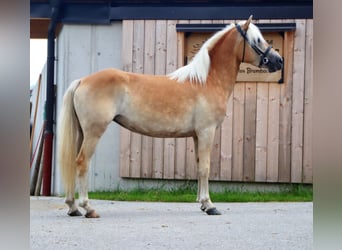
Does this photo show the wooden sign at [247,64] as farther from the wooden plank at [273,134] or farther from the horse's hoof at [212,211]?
the horse's hoof at [212,211]

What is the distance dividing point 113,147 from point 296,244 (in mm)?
1757

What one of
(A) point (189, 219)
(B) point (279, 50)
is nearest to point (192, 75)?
(B) point (279, 50)

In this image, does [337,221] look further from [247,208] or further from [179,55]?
[179,55]

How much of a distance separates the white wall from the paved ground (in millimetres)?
151

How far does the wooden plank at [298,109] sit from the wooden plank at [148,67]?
0.77 meters

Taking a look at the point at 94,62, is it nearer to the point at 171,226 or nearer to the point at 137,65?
the point at 137,65

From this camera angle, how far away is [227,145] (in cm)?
298

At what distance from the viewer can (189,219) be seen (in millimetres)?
2119

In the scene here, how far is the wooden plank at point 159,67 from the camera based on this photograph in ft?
9.18

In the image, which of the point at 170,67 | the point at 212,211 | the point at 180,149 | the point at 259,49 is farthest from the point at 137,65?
the point at 212,211

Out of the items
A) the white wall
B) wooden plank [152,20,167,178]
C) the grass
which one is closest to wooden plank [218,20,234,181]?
the grass

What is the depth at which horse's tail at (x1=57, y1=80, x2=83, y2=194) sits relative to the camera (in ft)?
6.88

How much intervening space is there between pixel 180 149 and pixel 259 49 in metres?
1.05

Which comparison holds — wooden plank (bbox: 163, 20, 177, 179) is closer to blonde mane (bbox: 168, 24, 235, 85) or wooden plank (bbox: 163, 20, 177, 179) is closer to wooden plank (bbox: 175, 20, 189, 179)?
wooden plank (bbox: 175, 20, 189, 179)
